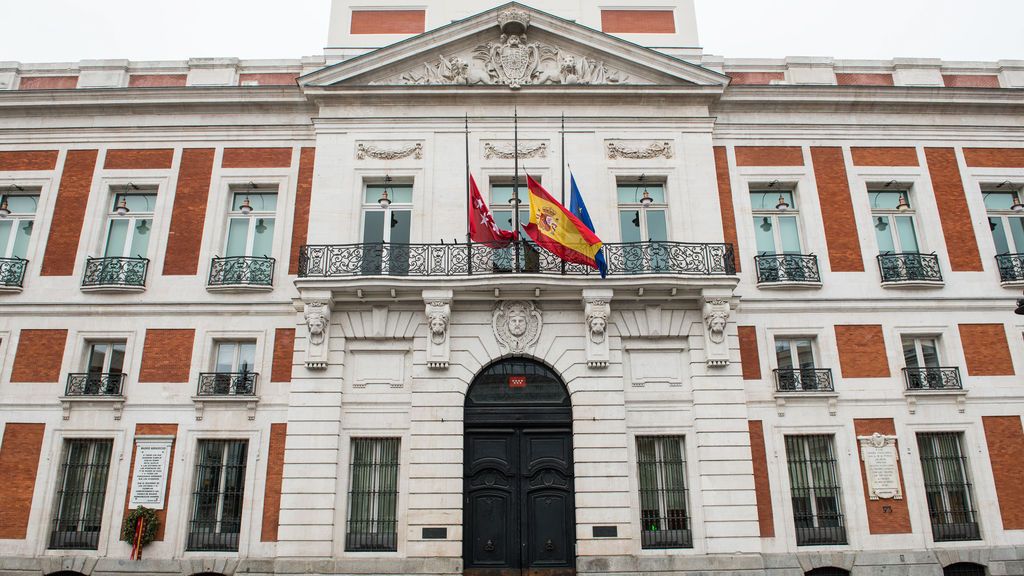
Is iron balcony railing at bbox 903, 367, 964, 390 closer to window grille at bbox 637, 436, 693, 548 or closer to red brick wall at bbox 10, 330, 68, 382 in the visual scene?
window grille at bbox 637, 436, 693, 548

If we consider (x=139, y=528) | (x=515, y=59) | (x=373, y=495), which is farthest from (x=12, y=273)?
(x=515, y=59)

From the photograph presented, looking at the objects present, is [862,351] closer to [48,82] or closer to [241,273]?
[241,273]

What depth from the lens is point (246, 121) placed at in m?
15.5

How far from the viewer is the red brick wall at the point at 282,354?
536 inches

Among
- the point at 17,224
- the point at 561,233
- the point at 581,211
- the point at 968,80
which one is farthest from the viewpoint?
the point at 968,80

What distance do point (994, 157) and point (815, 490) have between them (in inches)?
356

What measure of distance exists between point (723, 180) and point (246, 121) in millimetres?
10969

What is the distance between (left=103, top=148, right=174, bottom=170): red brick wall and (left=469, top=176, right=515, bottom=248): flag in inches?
287

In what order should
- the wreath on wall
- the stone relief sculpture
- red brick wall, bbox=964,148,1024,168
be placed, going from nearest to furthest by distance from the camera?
the wreath on wall
the stone relief sculpture
red brick wall, bbox=964,148,1024,168

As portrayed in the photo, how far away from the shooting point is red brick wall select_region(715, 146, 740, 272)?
14602mm

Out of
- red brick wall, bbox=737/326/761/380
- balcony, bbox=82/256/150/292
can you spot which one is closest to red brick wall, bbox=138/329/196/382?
balcony, bbox=82/256/150/292

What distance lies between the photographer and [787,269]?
46.9 ft

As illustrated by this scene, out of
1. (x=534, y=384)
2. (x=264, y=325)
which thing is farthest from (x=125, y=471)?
Answer: (x=534, y=384)

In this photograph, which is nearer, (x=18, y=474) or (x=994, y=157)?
(x=18, y=474)
